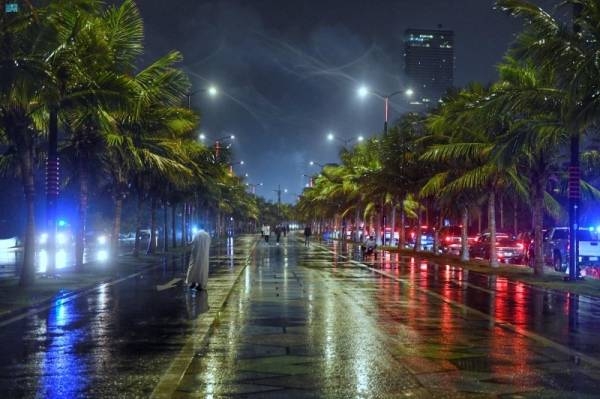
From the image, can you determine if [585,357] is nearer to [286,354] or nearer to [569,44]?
[286,354]

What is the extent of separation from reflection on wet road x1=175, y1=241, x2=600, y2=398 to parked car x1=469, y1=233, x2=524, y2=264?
16.8 m

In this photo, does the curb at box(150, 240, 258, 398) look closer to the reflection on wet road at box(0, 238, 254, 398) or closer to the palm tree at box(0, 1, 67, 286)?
the reflection on wet road at box(0, 238, 254, 398)

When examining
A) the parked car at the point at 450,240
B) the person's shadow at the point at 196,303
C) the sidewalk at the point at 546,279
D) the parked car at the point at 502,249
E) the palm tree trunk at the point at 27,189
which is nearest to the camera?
the person's shadow at the point at 196,303

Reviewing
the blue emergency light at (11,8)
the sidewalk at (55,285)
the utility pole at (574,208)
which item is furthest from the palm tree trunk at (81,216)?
the utility pole at (574,208)

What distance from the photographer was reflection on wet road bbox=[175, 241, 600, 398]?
339 inches

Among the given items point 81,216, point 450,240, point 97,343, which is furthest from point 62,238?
point 97,343

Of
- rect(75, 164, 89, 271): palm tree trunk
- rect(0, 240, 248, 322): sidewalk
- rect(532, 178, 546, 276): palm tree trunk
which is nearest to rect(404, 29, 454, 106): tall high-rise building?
rect(532, 178, 546, 276): palm tree trunk

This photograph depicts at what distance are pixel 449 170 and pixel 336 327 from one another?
21625 millimetres

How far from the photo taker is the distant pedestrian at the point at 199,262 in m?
20.0

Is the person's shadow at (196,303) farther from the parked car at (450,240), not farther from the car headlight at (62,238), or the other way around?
the car headlight at (62,238)

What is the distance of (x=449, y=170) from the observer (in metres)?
33.8

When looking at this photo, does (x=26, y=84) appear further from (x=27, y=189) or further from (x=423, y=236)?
(x=423, y=236)

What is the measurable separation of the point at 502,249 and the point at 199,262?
22.1 metres

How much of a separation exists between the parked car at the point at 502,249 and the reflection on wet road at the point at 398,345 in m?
16.8
